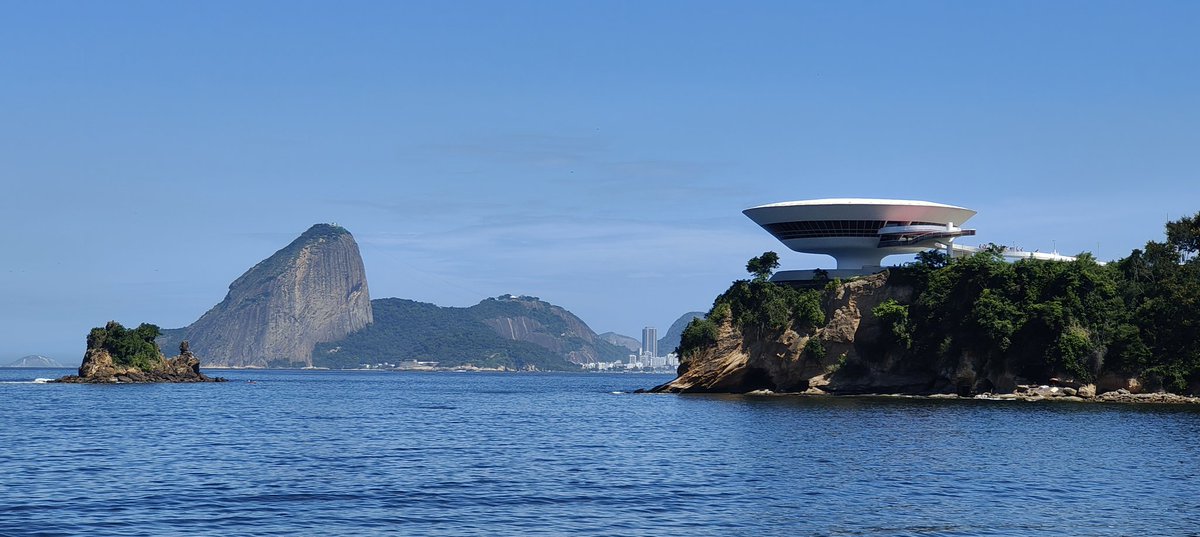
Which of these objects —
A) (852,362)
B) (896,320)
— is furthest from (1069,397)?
(852,362)

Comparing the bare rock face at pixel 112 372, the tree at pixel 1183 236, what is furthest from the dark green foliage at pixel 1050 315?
the bare rock face at pixel 112 372

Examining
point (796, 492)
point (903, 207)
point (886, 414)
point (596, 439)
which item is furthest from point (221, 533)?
point (903, 207)

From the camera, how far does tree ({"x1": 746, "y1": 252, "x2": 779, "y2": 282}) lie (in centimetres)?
12975

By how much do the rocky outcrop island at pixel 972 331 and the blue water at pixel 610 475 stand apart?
2281 centimetres

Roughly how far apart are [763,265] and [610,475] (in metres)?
86.0

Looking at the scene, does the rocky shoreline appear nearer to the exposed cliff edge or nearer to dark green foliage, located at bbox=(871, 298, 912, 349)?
the exposed cliff edge

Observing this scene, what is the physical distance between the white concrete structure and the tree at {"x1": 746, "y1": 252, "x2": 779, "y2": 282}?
35.1ft

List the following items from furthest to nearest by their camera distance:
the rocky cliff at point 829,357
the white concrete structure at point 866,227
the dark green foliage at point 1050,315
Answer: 1. the white concrete structure at point 866,227
2. the rocky cliff at point 829,357
3. the dark green foliage at point 1050,315

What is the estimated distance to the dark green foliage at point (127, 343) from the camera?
570ft

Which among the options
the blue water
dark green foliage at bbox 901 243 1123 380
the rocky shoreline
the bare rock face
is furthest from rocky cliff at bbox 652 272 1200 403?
the bare rock face

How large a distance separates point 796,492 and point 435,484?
41.4ft

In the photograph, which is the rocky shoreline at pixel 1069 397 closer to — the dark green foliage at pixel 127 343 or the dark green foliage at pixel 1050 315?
the dark green foliage at pixel 1050 315

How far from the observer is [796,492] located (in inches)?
1601

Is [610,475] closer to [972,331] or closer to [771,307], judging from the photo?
[972,331]
